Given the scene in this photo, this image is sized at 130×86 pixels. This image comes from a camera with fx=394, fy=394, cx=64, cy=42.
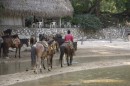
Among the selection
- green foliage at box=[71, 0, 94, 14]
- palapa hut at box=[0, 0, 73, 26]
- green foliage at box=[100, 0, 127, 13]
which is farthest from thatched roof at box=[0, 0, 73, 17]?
green foliage at box=[100, 0, 127, 13]

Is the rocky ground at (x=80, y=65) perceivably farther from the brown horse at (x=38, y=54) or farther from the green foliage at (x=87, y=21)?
the green foliage at (x=87, y=21)

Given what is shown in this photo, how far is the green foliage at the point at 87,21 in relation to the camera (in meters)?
38.9

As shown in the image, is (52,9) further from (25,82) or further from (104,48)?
(25,82)

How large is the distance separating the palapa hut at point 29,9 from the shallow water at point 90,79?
12478 mm

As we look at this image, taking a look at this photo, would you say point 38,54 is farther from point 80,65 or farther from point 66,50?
point 80,65

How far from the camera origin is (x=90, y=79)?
51.8 feet

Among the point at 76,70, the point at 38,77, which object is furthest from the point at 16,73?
the point at 76,70

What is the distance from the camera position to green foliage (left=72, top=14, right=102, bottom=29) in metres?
38.9

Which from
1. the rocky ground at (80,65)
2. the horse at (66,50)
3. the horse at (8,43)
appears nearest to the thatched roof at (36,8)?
the rocky ground at (80,65)

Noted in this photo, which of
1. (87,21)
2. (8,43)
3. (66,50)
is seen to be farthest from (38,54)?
(87,21)

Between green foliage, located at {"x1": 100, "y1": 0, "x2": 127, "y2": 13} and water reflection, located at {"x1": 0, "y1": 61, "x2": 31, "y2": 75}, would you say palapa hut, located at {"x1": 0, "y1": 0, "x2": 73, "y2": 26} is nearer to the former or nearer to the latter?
water reflection, located at {"x1": 0, "y1": 61, "x2": 31, "y2": 75}

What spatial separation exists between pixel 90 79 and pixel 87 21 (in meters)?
23.6

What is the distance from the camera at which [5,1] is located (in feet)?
96.0

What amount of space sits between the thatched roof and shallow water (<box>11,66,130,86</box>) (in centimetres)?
1244
